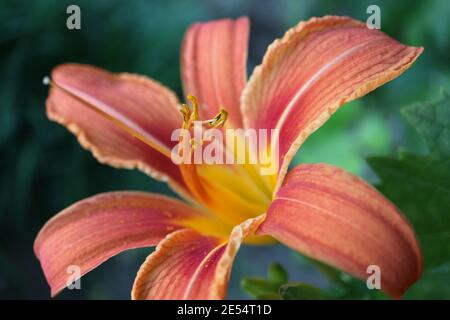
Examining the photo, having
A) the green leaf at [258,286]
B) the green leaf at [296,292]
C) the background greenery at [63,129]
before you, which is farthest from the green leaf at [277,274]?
the background greenery at [63,129]

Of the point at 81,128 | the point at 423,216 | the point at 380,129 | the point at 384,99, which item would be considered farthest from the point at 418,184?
the point at 384,99

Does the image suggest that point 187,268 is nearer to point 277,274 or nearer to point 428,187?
point 277,274

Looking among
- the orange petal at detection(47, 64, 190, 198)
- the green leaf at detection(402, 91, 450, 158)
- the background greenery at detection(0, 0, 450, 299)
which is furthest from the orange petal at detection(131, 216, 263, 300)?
the background greenery at detection(0, 0, 450, 299)

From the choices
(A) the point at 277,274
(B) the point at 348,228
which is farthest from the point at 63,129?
(B) the point at 348,228

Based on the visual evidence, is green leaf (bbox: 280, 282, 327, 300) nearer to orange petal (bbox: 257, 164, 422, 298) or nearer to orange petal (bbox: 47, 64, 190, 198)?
orange petal (bbox: 257, 164, 422, 298)

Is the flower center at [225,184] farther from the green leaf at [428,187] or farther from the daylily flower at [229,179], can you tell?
the green leaf at [428,187]

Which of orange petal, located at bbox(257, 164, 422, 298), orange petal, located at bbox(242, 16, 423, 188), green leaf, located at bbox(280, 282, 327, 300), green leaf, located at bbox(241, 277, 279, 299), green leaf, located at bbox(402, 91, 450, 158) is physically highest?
orange petal, located at bbox(242, 16, 423, 188)
